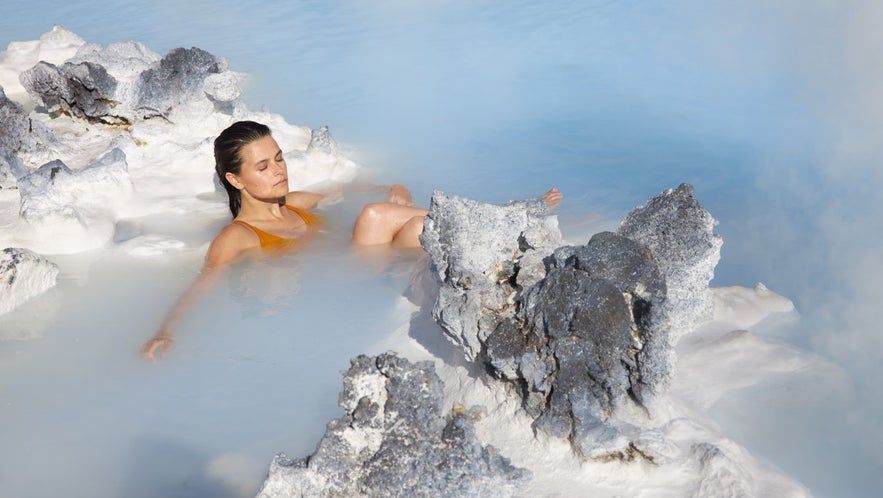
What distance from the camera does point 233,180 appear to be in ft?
12.4

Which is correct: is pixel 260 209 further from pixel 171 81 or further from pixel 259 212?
pixel 171 81

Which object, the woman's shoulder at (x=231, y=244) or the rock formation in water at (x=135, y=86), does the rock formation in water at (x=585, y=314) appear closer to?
the woman's shoulder at (x=231, y=244)

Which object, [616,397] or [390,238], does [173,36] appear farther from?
[616,397]

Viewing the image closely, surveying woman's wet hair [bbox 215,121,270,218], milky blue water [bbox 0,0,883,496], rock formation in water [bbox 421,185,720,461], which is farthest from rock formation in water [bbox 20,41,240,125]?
rock formation in water [bbox 421,185,720,461]

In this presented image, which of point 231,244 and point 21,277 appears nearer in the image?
point 21,277

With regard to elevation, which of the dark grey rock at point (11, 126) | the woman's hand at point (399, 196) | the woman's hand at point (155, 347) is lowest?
the dark grey rock at point (11, 126)

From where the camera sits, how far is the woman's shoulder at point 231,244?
3635 millimetres

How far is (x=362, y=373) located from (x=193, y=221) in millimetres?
2596

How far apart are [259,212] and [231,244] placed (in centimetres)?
29

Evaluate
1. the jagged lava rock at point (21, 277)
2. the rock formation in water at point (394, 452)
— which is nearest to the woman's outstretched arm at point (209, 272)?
the jagged lava rock at point (21, 277)

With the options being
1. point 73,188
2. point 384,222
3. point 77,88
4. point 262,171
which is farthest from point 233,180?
point 77,88

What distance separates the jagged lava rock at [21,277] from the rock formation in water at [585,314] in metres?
2.00

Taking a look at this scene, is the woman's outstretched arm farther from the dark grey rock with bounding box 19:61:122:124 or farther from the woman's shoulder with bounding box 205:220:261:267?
the dark grey rock with bounding box 19:61:122:124

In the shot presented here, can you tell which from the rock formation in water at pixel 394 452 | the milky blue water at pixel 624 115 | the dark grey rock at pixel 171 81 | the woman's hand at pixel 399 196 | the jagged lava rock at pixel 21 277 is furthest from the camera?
the dark grey rock at pixel 171 81
